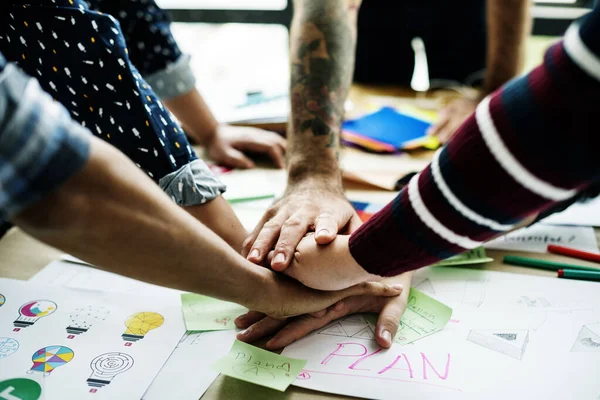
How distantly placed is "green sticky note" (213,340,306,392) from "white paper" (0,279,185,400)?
69 millimetres

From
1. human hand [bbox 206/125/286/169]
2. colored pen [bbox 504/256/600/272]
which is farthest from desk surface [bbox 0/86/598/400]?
human hand [bbox 206/125/286/169]

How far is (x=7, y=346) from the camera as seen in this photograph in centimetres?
58

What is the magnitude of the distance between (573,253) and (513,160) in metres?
0.37

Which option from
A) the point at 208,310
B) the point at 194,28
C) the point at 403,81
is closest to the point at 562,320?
the point at 208,310

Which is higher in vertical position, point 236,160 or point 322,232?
point 322,232

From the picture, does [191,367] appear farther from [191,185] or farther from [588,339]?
[588,339]

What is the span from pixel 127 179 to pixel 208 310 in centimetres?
28

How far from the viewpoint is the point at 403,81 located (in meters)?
1.42

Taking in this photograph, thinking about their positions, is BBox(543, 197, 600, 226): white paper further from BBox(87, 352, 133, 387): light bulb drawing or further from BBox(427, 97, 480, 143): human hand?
BBox(87, 352, 133, 387): light bulb drawing

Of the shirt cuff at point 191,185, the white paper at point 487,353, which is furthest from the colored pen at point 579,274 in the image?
the shirt cuff at point 191,185

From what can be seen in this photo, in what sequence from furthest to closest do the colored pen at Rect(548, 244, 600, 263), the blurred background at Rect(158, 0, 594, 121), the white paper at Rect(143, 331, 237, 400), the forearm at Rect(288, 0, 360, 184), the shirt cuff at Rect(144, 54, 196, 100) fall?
the blurred background at Rect(158, 0, 594, 121) < the shirt cuff at Rect(144, 54, 196, 100) < the forearm at Rect(288, 0, 360, 184) < the colored pen at Rect(548, 244, 600, 263) < the white paper at Rect(143, 331, 237, 400)

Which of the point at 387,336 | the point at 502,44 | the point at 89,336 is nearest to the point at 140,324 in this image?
the point at 89,336

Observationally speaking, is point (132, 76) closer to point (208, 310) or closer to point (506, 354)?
point (208, 310)

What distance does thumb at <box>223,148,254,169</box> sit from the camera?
1.04 metres
